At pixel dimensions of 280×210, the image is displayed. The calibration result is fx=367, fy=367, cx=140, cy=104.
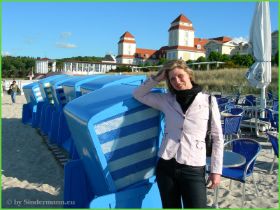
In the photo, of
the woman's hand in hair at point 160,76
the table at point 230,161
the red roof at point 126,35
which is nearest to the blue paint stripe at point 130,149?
the woman's hand in hair at point 160,76

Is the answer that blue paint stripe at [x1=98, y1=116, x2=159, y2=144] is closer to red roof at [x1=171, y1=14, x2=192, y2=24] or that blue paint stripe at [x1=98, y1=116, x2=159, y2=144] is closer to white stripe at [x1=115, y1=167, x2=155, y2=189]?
white stripe at [x1=115, y1=167, x2=155, y2=189]

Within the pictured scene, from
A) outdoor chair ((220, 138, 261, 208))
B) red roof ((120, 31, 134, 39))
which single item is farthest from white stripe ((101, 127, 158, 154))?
red roof ((120, 31, 134, 39))

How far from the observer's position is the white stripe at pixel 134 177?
124 inches

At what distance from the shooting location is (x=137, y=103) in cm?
310

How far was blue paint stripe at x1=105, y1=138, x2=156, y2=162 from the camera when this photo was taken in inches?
120

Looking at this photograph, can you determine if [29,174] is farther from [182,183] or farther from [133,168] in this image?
[182,183]

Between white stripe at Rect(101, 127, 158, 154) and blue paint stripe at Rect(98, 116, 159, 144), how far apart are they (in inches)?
1.1

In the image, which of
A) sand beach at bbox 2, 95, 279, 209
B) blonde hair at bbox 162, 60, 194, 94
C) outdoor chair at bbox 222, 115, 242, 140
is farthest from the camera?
outdoor chair at bbox 222, 115, 242, 140

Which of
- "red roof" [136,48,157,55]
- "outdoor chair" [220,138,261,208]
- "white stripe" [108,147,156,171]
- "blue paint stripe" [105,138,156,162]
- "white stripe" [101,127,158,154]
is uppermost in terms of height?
"red roof" [136,48,157,55]

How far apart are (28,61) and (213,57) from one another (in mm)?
53447

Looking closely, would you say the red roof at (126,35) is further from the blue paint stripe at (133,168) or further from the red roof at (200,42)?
the blue paint stripe at (133,168)

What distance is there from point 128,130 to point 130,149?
0.17 m

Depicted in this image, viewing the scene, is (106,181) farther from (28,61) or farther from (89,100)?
(28,61)

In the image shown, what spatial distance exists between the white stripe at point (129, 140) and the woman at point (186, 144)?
483mm
